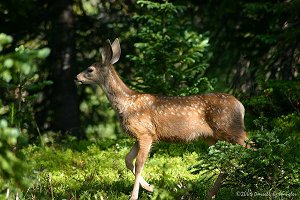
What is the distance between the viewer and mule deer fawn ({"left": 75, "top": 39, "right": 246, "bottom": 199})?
7.51 metres

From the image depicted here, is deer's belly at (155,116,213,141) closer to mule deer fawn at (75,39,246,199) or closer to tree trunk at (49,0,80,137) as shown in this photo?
mule deer fawn at (75,39,246,199)

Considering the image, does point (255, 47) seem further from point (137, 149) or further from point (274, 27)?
point (137, 149)

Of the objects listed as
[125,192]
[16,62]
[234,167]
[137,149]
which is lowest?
[125,192]

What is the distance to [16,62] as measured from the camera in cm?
292

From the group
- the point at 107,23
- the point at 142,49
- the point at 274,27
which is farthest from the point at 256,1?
the point at 107,23

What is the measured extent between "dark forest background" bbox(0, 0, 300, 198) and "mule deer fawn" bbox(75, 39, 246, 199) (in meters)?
2.68

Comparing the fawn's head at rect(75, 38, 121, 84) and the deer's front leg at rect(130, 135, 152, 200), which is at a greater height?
the fawn's head at rect(75, 38, 121, 84)

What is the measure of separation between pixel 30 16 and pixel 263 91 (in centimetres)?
578

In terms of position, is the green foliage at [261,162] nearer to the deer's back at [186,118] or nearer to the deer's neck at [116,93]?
the deer's back at [186,118]

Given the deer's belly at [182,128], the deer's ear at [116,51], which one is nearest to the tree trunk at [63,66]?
the deer's ear at [116,51]

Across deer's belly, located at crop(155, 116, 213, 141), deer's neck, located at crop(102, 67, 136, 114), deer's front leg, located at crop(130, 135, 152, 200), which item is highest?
deer's neck, located at crop(102, 67, 136, 114)

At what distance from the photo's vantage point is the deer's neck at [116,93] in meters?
7.72

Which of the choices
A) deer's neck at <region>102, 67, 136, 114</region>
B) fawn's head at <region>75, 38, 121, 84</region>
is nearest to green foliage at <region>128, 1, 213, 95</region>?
fawn's head at <region>75, 38, 121, 84</region>

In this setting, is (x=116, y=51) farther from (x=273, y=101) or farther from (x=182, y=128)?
(x=273, y=101)
